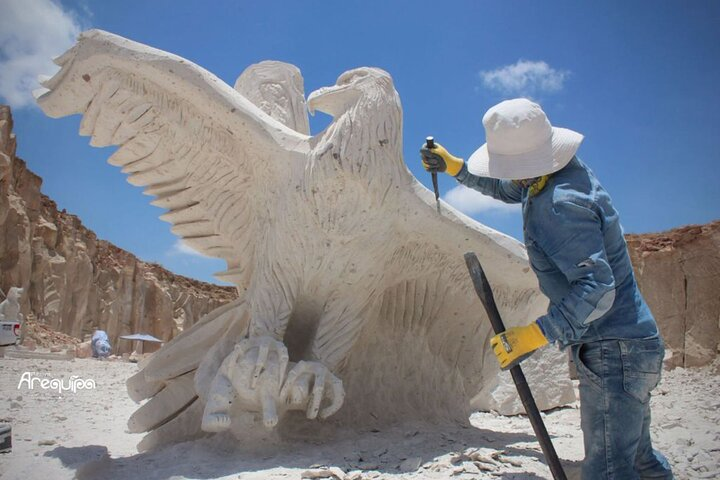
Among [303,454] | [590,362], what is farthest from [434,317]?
[590,362]

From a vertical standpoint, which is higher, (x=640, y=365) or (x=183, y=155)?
(x=183, y=155)

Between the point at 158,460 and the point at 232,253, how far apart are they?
1269 millimetres

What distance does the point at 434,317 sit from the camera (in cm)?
337

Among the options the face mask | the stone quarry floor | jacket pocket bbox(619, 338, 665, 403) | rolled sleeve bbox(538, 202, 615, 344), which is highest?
the face mask

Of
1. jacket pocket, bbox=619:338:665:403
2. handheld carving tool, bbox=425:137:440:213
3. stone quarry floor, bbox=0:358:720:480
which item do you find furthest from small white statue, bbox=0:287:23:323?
jacket pocket, bbox=619:338:665:403

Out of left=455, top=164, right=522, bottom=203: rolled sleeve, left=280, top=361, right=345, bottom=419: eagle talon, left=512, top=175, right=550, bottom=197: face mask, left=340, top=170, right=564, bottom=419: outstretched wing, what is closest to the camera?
left=512, top=175, right=550, bottom=197: face mask

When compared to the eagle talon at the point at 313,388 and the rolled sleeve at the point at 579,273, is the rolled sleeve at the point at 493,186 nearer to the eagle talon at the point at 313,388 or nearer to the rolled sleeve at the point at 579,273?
the rolled sleeve at the point at 579,273

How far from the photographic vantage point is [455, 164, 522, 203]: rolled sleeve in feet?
7.27

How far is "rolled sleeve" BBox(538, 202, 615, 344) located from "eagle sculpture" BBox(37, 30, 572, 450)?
1.10 meters

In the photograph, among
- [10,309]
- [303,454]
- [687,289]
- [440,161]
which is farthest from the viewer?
[10,309]

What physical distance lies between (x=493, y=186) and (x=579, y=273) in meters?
0.72

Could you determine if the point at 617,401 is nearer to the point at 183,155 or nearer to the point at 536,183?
the point at 536,183

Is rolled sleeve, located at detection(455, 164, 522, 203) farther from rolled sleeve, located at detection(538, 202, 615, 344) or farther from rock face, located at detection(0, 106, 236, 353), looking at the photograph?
rock face, located at detection(0, 106, 236, 353)

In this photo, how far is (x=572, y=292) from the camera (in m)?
1.63
